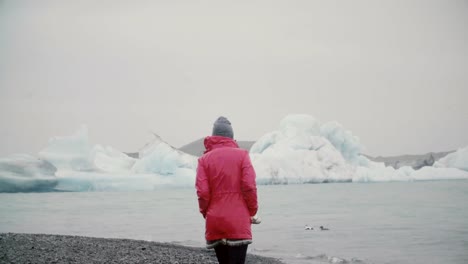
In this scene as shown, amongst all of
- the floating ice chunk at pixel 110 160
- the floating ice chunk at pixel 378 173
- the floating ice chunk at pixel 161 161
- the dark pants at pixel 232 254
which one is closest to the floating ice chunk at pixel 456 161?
the floating ice chunk at pixel 378 173

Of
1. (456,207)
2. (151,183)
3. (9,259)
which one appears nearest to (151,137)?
(151,183)

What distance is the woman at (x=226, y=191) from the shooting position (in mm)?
4730

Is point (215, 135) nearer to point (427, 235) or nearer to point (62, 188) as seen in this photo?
point (427, 235)

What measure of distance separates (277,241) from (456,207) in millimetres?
30140

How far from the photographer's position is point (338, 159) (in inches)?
2970

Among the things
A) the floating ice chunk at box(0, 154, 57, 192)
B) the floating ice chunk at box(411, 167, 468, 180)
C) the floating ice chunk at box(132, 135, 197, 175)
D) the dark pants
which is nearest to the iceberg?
the floating ice chunk at box(132, 135, 197, 175)

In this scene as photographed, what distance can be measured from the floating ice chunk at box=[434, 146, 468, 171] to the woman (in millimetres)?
97611

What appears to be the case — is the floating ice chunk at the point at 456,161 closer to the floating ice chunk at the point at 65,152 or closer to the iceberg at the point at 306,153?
the iceberg at the point at 306,153

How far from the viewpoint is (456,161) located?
3954 inches

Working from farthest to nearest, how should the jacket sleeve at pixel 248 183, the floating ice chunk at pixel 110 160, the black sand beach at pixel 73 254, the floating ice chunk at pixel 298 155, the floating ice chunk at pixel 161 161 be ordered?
1. the floating ice chunk at pixel 298 155
2. the floating ice chunk at pixel 110 160
3. the floating ice chunk at pixel 161 161
4. the black sand beach at pixel 73 254
5. the jacket sleeve at pixel 248 183

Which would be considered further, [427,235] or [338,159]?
[338,159]

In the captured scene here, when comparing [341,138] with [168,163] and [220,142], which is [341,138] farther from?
[220,142]

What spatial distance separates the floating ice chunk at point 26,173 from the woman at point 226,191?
172 ft

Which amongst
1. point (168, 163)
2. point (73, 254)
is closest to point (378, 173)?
point (168, 163)
